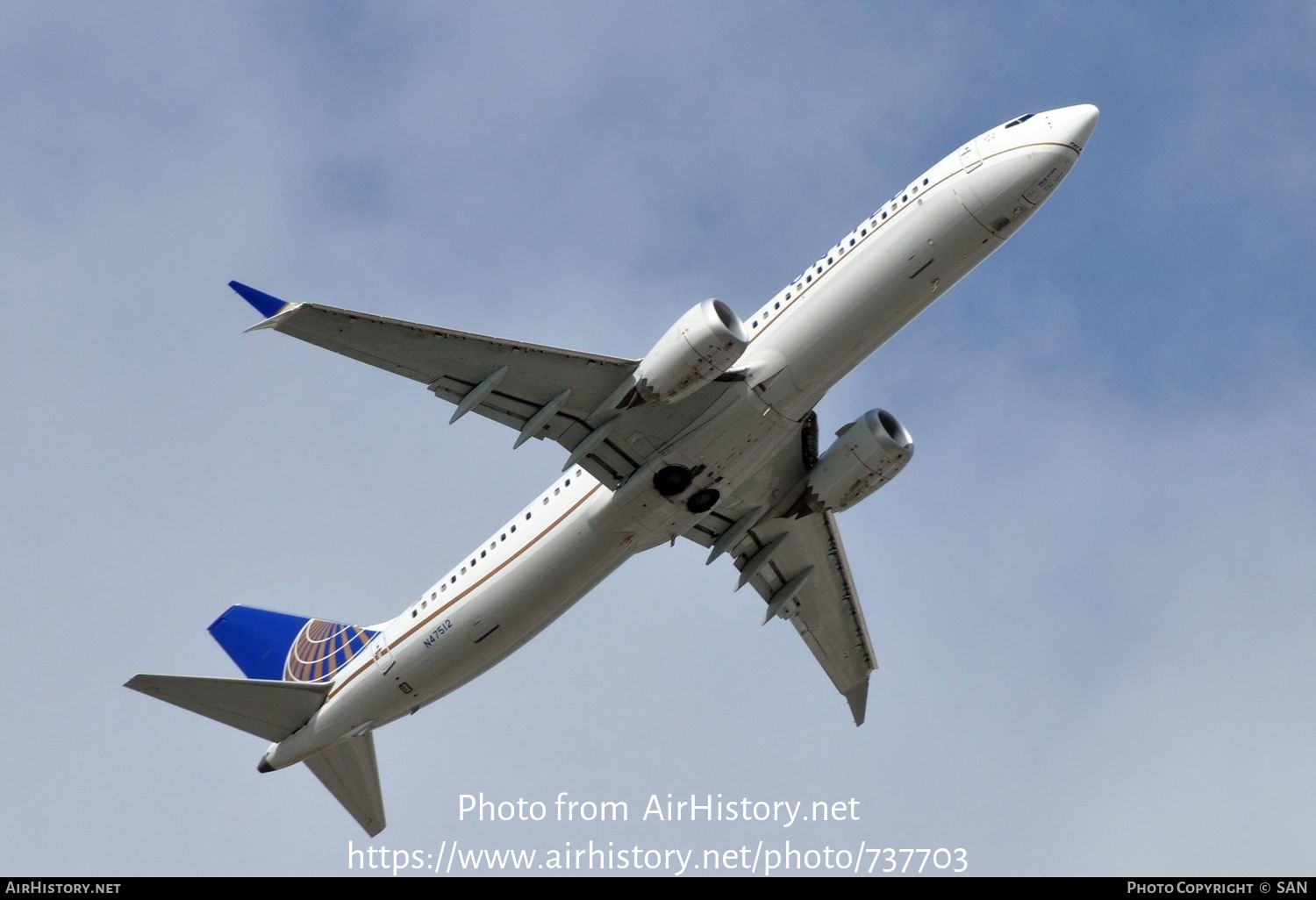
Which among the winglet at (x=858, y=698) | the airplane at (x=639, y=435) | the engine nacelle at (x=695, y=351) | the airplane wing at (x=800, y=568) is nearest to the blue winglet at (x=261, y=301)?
the airplane at (x=639, y=435)

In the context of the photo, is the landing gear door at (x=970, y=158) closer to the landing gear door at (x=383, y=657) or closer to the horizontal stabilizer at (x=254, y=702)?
the landing gear door at (x=383, y=657)

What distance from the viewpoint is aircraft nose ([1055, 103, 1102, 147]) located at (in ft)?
124

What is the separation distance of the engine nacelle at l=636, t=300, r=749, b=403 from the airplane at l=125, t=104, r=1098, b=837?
Answer: 0.04 meters

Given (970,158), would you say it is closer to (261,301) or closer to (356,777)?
(261,301)

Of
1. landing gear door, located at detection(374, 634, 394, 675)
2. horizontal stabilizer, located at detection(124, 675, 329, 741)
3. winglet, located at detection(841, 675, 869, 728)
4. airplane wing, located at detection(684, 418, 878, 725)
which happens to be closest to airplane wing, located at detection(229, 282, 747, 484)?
airplane wing, located at detection(684, 418, 878, 725)

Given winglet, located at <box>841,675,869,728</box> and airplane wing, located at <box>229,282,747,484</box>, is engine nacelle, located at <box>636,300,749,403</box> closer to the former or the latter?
airplane wing, located at <box>229,282,747,484</box>

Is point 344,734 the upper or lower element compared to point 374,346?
lower

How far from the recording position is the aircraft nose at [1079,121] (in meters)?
37.9

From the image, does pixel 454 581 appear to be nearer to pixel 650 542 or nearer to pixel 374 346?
pixel 650 542
